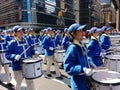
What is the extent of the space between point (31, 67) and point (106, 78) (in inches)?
99.1

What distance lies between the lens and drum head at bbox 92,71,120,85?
368 cm

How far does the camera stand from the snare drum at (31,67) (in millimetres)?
5931

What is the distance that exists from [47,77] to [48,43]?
4.30ft

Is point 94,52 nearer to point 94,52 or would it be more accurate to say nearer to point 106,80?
point 94,52

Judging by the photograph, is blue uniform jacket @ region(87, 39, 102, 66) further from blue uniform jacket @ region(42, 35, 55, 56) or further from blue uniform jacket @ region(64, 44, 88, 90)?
blue uniform jacket @ region(42, 35, 55, 56)

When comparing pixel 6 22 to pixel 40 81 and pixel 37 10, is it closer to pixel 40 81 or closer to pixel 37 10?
pixel 37 10

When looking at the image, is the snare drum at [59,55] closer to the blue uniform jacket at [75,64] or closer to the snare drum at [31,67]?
the snare drum at [31,67]

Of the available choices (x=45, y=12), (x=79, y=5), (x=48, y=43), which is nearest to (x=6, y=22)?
(x=45, y=12)

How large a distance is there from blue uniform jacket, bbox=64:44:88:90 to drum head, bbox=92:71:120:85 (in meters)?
0.23

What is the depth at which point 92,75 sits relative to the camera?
150 inches

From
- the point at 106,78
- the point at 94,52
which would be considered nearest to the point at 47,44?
the point at 94,52

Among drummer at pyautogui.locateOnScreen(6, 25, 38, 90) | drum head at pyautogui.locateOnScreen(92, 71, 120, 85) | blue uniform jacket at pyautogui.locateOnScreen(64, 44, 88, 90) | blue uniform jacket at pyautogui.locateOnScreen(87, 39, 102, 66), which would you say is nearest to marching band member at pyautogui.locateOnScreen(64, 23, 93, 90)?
blue uniform jacket at pyautogui.locateOnScreen(64, 44, 88, 90)

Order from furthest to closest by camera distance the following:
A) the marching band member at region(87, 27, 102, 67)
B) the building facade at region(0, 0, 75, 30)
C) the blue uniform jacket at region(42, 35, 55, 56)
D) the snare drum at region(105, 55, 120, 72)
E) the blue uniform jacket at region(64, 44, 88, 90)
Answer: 1. the building facade at region(0, 0, 75, 30)
2. the blue uniform jacket at region(42, 35, 55, 56)
3. the marching band member at region(87, 27, 102, 67)
4. the snare drum at region(105, 55, 120, 72)
5. the blue uniform jacket at region(64, 44, 88, 90)

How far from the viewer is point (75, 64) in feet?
12.9
